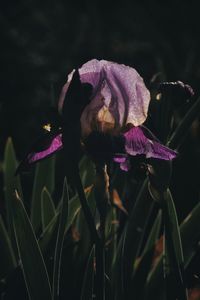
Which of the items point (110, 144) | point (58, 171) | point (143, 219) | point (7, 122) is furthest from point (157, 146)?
point (7, 122)

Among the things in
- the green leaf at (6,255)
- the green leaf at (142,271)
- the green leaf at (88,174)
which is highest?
the green leaf at (88,174)

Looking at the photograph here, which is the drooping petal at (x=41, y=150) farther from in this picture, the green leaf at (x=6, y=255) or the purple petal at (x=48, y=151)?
the green leaf at (x=6, y=255)

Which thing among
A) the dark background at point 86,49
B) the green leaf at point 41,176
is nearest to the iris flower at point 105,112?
the green leaf at point 41,176

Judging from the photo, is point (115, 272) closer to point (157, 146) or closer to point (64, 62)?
point (157, 146)

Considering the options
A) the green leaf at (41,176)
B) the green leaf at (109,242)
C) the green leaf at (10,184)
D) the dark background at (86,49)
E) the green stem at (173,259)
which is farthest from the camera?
the dark background at (86,49)

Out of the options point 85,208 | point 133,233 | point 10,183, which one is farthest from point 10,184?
point 85,208

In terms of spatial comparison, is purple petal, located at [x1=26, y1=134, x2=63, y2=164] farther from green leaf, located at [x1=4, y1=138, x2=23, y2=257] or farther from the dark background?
the dark background

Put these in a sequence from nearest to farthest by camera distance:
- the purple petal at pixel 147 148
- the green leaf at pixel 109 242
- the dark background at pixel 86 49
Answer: the purple petal at pixel 147 148
the green leaf at pixel 109 242
the dark background at pixel 86 49

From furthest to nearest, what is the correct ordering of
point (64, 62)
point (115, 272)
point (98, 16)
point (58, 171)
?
point (98, 16) < point (64, 62) < point (58, 171) < point (115, 272)
